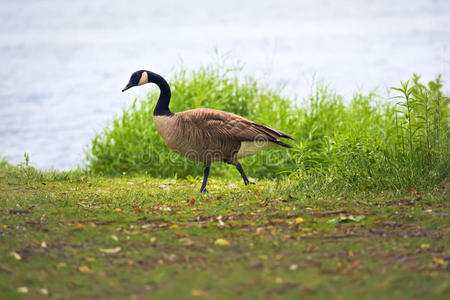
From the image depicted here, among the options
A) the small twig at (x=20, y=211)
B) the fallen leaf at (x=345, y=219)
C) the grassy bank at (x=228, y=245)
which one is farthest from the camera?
the small twig at (x=20, y=211)

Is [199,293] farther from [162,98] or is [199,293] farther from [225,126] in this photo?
[162,98]

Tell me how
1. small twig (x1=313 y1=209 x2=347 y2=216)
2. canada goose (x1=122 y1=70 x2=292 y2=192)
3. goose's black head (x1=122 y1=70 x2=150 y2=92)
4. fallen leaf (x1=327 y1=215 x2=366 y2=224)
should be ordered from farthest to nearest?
goose's black head (x1=122 y1=70 x2=150 y2=92)
canada goose (x1=122 y1=70 x2=292 y2=192)
small twig (x1=313 y1=209 x2=347 y2=216)
fallen leaf (x1=327 y1=215 x2=366 y2=224)

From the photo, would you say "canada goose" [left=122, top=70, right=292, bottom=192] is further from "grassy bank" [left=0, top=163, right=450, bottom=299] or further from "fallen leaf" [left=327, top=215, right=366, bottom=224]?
"fallen leaf" [left=327, top=215, right=366, bottom=224]

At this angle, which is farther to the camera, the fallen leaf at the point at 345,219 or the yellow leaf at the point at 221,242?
the fallen leaf at the point at 345,219

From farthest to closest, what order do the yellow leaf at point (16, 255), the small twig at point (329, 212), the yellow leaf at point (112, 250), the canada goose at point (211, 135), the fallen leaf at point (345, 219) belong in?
the canada goose at point (211, 135)
the small twig at point (329, 212)
the fallen leaf at point (345, 219)
the yellow leaf at point (112, 250)
the yellow leaf at point (16, 255)

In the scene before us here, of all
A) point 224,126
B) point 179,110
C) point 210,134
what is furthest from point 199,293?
point 179,110

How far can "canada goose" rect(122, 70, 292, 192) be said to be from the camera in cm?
895

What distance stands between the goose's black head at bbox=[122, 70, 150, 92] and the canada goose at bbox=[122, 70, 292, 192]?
2.84ft

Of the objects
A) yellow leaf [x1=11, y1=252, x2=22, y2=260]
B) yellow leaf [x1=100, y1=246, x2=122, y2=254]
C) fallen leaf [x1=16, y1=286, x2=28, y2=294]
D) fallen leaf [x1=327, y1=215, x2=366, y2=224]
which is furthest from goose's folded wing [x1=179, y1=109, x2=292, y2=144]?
fallen leaf [x1=16, y1=286, x2=28, y2=294]

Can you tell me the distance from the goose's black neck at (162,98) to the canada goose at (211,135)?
0.02 meters

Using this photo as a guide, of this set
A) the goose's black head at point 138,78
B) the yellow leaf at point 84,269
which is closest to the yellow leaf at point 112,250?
the yellow leaf at point 84,269

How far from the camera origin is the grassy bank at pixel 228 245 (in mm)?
4094

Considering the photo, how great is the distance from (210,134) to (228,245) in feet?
12.8

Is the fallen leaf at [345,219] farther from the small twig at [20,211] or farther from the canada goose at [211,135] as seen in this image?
the small twig at [20,211]
